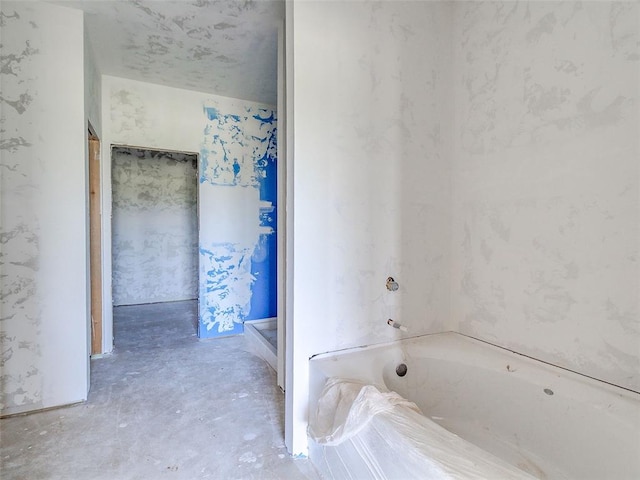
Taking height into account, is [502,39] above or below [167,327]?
above

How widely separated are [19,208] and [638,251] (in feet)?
10.9

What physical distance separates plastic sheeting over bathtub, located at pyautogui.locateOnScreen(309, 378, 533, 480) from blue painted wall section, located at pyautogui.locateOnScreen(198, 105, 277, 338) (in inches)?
87.5

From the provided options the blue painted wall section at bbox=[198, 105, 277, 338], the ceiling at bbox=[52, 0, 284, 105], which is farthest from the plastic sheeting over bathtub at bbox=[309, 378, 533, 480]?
the ceiling at bbox=[52, 0, 284, 105]

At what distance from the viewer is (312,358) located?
166cm

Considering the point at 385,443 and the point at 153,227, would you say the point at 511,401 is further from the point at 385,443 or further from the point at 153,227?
the point at 153,227

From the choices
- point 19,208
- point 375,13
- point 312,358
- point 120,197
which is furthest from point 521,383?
point 120,197

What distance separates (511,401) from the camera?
1.53m

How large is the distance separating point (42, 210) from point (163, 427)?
1.61 meters

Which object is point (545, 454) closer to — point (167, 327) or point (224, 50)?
point (224, 50)

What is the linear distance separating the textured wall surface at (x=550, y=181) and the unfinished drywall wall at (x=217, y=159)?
223cm

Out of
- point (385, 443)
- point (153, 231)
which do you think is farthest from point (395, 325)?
point (153, 231)

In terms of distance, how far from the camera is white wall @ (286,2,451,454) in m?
1.65

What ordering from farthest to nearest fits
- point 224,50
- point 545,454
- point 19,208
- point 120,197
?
point 120,197
point 224,50
point 19,208
point 545,454

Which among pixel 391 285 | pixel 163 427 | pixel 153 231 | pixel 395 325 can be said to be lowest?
pixel 163 427
